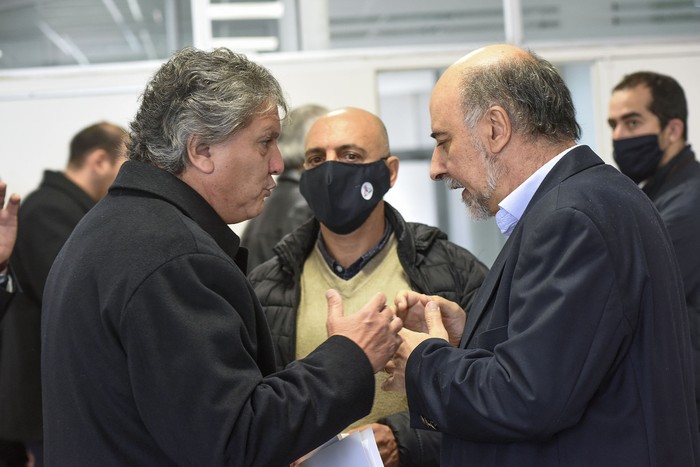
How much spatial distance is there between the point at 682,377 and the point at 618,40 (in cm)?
414

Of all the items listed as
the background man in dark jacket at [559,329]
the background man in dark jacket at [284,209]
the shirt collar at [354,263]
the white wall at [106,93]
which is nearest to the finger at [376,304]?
the background man in dark jacket at [559,329]

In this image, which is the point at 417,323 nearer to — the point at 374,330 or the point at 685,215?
the point at 374,330

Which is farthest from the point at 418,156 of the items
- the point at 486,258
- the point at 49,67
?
the point at 49,67

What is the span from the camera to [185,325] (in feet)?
5.24

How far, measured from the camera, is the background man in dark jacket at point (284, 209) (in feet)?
11.8

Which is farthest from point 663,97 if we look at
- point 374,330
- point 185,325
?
point 185,325

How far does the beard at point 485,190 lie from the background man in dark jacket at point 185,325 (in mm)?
321

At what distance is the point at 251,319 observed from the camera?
1768 millimetres

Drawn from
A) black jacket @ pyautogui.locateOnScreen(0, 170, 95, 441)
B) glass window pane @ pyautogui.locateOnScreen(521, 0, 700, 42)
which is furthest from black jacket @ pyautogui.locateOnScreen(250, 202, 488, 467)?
glass window pane @ pyautogui.locateOnScreen(521, 0, 700, 42)

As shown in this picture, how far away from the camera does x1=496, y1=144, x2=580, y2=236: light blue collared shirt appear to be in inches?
72.6

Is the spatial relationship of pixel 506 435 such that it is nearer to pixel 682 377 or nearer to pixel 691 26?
pixel 682 377

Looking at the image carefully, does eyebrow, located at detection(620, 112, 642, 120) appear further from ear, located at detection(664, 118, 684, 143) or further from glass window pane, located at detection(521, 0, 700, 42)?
glass window pane, located at detection(521, 0, 700, 42)

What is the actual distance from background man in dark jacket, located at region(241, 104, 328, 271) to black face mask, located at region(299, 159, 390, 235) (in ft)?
2.54

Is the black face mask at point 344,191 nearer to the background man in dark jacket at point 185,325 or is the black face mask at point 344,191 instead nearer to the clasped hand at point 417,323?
the clasped hand at point 417,323
